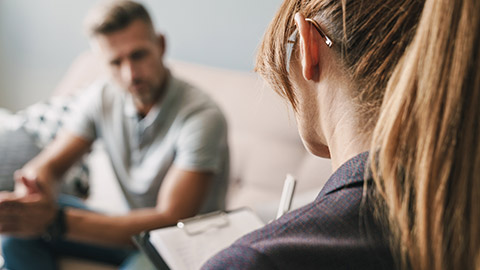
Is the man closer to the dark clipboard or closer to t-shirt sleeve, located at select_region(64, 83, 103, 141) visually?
t-shirt sleeve, located at select_region(64, 83, 103, 141)

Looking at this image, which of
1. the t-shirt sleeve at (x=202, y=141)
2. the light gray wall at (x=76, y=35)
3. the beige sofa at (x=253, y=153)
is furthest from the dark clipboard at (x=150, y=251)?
the light gray wall at (x=76, y=35)

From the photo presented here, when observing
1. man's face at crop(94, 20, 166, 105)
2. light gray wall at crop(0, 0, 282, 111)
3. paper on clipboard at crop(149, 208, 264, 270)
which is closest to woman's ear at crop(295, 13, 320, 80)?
paper on clipboard at crop(149, 208, 264, 270)

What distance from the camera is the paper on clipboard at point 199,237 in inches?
30.9

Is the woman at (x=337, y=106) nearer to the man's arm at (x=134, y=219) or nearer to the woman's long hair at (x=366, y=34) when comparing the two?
the woman's long hair at (x=366, y=34)

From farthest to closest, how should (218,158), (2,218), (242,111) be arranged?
(242,111) < (218,158) < (2,218)

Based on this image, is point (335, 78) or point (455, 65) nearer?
point (455, 65)

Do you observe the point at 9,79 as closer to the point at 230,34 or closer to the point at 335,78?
the point at 230,34

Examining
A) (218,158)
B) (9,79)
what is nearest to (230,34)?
(218,158)

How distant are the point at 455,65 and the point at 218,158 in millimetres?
1040

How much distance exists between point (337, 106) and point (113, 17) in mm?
1024

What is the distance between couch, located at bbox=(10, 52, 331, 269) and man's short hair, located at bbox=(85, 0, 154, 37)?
0.54 m

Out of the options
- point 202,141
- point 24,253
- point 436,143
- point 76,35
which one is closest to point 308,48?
point 436,143

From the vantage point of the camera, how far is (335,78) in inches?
22.4

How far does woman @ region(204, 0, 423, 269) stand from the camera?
49 cm
